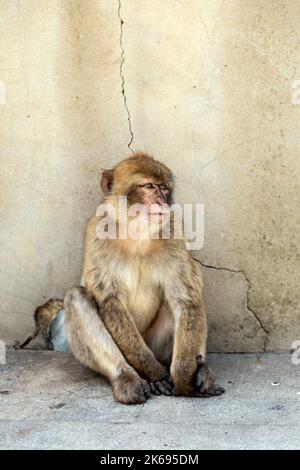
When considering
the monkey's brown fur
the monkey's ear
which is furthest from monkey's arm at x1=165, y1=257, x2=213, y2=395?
the monkey's ear

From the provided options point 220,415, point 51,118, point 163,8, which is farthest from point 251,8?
point 220,415

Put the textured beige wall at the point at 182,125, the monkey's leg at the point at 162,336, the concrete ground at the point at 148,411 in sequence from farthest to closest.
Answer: the textured beige wall at the point at 182,125 < the monkey's leg at the point at 162,336 < the concrete ground at the point at 148,411

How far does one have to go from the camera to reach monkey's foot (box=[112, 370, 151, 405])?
11.1ft

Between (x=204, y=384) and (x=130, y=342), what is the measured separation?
1.09ft

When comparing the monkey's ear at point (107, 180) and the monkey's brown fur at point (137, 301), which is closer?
the monkey's brown fur at point (137, 301)

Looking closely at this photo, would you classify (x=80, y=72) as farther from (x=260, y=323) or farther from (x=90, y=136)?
(x=260, y=323)

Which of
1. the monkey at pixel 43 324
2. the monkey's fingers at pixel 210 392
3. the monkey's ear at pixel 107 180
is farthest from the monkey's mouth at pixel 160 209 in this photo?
the monkey at pixel 43 324

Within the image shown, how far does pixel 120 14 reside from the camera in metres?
3.87

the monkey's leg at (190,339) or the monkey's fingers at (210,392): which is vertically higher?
the monkey's leg at (190,339)

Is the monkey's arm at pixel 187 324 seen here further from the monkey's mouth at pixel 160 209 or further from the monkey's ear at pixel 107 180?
the monkey's ear at pixel 107 180

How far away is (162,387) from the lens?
11.4 ft

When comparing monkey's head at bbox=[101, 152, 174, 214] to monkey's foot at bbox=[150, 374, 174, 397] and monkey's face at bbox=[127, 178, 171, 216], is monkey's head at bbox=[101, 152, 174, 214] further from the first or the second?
monkey's foot at bbox=[150, 374, 174, 397]

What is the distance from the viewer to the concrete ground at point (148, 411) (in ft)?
9.88
